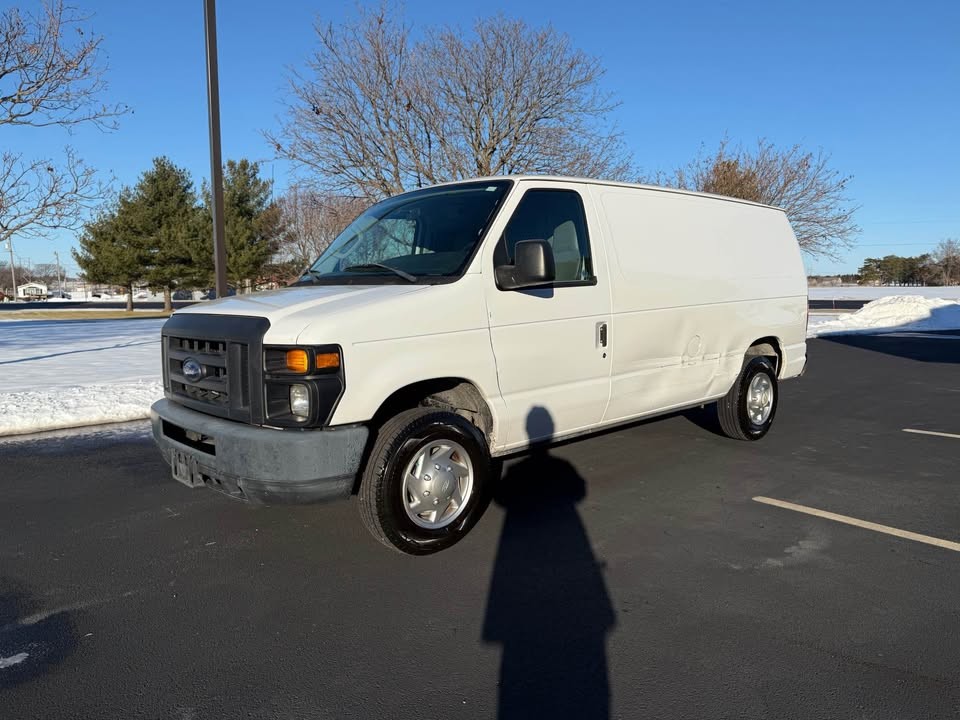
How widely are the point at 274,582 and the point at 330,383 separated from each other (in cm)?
113

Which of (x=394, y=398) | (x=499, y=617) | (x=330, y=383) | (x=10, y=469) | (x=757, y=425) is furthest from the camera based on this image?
(x=757, y=425)

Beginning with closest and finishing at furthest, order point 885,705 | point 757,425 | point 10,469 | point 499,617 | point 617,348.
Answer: point 885,705, point 499,617, point 617,348, point 10,469, point 757,425

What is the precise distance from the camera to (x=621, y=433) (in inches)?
276

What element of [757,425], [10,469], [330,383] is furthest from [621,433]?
[10,469]

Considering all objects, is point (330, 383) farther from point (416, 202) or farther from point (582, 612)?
point (416, 202)

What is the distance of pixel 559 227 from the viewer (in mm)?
4605

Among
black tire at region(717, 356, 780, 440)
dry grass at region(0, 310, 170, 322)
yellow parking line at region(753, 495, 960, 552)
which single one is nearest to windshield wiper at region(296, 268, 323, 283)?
yellow parking line at region(753, 495, 960, 552)

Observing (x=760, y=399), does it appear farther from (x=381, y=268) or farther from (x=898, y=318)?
(x=898, y=318)

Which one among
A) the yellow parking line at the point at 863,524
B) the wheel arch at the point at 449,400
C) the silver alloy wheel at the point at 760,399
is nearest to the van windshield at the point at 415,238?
the wheel arch at the point at 449,400

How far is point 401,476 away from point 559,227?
2.06 m

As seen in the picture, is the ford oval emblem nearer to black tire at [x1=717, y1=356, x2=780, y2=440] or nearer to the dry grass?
black tire at [x1=717, y1=356, x2=780, y2=440]

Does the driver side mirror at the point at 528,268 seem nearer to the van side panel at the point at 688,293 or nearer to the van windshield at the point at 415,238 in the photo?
the van windshield at the point at 415,238

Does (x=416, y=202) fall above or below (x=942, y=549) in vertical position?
above

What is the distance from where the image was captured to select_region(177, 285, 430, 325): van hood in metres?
3.57
